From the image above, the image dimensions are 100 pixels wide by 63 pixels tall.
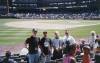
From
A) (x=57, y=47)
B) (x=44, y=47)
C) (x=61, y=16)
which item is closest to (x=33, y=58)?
(x=44, y=47)

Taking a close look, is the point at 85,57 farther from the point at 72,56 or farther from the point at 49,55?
the point at 49,55

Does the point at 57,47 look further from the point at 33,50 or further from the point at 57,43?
the point at 33,50

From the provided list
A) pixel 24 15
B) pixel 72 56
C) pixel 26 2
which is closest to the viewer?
pixel 72 56

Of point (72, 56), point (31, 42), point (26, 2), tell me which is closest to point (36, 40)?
point (31, 42)

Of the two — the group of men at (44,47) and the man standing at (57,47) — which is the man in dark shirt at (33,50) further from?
the man standing at (57,47)

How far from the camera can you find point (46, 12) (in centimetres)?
8006

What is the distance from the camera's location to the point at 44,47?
13898 mm

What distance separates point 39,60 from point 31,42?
2.31ft

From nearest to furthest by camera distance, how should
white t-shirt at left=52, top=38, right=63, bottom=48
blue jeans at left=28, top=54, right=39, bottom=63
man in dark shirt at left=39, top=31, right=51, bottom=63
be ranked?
1. blue jeans at left=28, top=54, right=39, bottom=63
2. man in dark shirt at left=39, top=31, right=51, bottom=63
3. white t-shirt at left=52, top=38, right=63, bottom=48

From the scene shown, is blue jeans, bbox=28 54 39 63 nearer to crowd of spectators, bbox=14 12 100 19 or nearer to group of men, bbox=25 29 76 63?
group of men, bbox=25 29 76 63

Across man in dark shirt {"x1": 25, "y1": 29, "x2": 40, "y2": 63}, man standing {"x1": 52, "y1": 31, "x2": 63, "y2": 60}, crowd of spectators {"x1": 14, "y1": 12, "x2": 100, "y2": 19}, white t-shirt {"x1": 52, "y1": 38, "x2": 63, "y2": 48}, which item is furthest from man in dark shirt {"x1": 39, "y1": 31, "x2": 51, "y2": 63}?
crowd of spectators {"x1": 14, "y1": 12, "x2": 100, "y2": 19}

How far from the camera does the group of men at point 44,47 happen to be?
1281 centimetres

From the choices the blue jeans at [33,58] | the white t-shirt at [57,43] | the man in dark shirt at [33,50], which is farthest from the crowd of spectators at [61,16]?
the blue jeans at [33,58]

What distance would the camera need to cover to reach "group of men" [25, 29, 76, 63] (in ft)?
42.0
